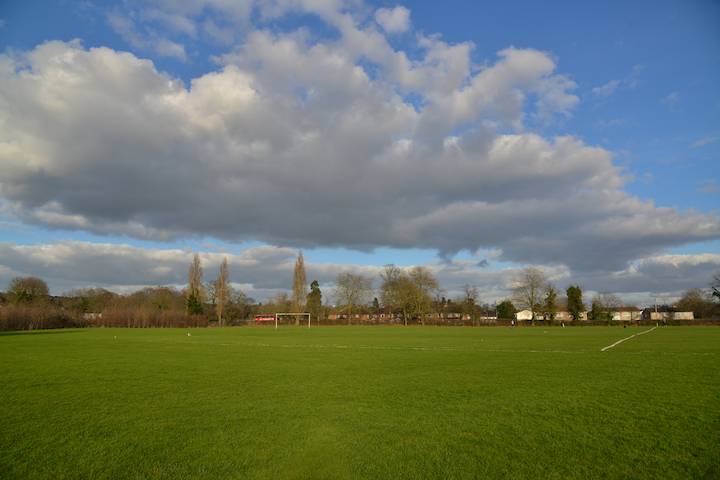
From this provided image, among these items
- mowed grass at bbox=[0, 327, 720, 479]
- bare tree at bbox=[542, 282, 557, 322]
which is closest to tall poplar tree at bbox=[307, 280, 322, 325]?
bare tree at bbox=[542, 282, 557, 322]

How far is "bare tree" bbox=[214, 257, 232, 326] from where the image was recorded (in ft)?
297

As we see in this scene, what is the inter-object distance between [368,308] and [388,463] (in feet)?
333

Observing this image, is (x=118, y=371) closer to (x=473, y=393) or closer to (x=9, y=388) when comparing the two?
(x=9, y=388)

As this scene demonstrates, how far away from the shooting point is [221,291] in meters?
91.2

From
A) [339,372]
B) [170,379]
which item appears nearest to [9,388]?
[170,379]

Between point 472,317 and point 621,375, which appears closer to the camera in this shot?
point 621,375

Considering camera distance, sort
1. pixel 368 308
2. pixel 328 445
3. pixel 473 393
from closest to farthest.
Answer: pixel 328 445 < pixel 473 393 < pixel 368 308

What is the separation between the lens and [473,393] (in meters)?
10.2

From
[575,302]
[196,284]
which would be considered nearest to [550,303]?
[575,302]

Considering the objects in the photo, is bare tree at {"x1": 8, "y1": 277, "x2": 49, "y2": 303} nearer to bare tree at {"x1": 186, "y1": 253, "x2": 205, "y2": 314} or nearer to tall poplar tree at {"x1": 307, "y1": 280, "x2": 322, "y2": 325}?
bare tree at {"x1": 186, "y1": 253, "x2": 205, "y2": 314}

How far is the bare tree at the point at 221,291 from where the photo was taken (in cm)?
9062

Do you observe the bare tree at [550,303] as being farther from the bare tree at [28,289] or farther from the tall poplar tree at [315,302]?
the bare tree at [28,289]

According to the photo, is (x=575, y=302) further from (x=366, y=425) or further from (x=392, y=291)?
(x=366, y=425)

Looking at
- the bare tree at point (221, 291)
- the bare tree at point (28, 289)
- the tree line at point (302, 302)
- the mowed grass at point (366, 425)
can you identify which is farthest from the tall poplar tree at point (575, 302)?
the bare tree at point (28, 289)
